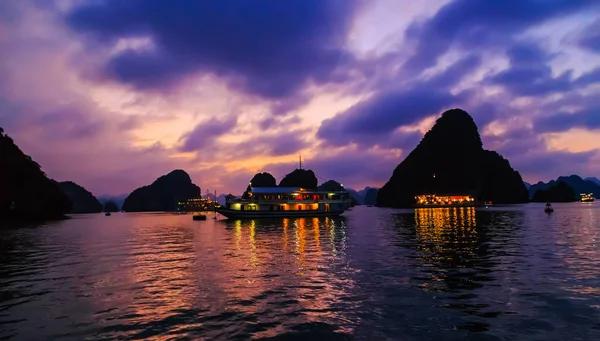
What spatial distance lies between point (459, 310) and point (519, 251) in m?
20.0

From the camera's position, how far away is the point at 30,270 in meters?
26.8

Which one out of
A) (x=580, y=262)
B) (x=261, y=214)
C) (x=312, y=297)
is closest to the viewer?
(x=312, y=297)

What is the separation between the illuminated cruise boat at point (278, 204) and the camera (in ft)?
305

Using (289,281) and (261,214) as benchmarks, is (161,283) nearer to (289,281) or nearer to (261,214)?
(289,281)

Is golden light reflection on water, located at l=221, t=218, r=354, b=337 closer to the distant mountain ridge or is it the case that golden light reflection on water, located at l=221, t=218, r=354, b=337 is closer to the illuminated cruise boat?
the illuminated cruise boat

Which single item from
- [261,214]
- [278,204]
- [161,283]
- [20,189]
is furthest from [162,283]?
[20,189]

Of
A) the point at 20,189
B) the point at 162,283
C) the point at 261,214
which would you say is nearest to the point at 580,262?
the point at 162,283

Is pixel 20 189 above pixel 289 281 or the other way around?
above

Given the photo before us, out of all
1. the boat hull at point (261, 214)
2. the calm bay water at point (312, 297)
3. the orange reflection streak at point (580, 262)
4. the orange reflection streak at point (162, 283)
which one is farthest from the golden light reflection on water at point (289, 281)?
the boat hull at point (261, 214)

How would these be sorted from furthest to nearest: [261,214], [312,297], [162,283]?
[261,214]
[162,283]
[312,297]

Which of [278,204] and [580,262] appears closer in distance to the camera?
[580,262]

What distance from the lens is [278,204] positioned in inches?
3775

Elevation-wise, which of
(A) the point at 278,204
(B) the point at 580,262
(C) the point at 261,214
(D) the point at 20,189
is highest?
(D) the point at 20,189

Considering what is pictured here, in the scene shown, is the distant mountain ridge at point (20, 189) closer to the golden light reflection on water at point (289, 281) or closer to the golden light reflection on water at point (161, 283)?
the golden light reflection on water at point (161, 283)
